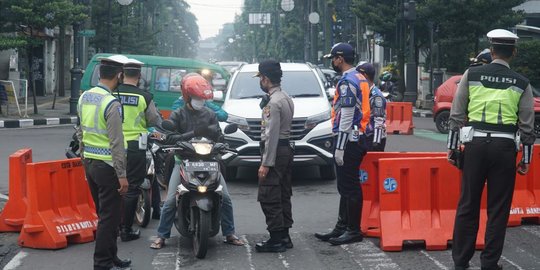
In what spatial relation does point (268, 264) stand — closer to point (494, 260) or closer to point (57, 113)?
point (494, 260)

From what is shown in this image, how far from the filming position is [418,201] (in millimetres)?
8445

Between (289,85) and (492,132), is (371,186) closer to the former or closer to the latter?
(492,132)

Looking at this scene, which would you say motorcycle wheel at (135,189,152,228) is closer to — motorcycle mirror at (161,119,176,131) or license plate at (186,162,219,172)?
motorcycle mirror at (161,119,176,131)

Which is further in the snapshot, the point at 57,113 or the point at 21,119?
the point at 57,113

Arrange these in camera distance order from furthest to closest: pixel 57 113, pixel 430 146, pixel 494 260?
pixel 57 113 < pixel 430 146 < pixel 494 260

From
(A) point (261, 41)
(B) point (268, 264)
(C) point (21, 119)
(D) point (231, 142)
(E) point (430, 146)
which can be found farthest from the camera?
(A) point (261, 41)

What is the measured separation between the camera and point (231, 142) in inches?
506

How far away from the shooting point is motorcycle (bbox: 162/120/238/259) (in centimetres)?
782

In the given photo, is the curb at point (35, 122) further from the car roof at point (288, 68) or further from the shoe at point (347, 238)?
the shoe at point (347, 238)

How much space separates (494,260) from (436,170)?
1.66 m

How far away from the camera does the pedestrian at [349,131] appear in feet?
27.0

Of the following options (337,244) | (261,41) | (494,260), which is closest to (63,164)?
(337,244)

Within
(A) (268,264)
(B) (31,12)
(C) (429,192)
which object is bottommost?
(A) (268,264)

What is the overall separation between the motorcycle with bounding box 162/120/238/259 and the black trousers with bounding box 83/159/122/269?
978 mm
